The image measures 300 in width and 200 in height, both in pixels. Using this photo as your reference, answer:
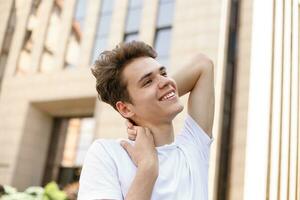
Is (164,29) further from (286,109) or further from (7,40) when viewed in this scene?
(7,40)

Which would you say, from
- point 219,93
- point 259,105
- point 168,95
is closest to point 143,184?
point 168,95

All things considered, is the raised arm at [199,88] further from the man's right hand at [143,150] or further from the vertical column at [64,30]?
the vertical column at [64,30]

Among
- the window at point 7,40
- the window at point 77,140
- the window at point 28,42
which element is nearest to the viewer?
the window at point 77,140

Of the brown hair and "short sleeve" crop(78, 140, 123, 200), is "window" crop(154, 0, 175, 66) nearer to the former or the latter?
the brown hair

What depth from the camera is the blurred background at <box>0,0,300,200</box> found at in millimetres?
9672

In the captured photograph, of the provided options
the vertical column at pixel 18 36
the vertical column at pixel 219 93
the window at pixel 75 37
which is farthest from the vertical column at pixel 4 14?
the vertical column at pixel 219 93

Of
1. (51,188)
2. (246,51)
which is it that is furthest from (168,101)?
(246,51)

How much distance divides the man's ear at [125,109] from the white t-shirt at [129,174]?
15 cm

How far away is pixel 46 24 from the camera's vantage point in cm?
1501

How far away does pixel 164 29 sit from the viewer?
13.6 meters

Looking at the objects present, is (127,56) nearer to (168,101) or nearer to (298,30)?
(168,101)

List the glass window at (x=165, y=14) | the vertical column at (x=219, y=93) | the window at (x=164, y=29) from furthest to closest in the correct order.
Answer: the glass window at (x=165, y=14) → the window at (x=164, y=29) → the vertical column at (x=219, y=93)

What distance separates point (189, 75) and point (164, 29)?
12.1 metres

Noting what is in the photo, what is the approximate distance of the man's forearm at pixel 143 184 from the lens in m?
1.15
